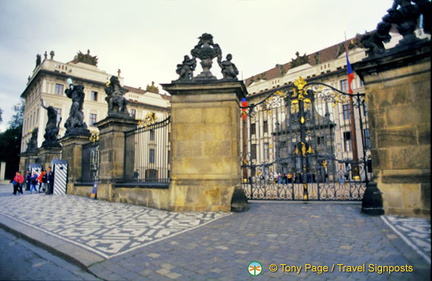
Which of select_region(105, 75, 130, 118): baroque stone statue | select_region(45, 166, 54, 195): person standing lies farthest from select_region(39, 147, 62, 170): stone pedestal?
select_region(105, 75, 130, 118): baroque stone statue

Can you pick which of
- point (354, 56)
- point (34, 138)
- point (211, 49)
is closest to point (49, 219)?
point (211, 49)

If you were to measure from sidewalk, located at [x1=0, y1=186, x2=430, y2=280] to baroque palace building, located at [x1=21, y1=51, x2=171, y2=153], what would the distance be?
3613 cm

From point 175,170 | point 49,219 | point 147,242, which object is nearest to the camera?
point 147,242

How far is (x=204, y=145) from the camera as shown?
25.9 feet

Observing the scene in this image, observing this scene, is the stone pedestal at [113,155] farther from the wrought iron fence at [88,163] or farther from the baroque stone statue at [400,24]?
the baroque stone statue at [400,24]

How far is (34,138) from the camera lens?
28.8 metres

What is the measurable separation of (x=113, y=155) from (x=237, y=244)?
7951 mm

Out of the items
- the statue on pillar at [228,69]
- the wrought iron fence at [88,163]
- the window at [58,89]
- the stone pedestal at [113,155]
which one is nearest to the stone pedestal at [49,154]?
the wrought iron fence at [88,163]

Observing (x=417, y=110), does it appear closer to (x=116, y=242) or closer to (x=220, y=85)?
(x=220, y=85)

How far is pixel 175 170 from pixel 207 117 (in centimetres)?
181

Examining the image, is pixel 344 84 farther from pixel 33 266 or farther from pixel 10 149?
pixel 10 149

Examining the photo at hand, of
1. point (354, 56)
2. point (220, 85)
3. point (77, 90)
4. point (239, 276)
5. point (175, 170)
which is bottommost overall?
point (239, 276)

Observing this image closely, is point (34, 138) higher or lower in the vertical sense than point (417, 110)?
higher

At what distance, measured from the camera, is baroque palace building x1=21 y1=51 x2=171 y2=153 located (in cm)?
3975
